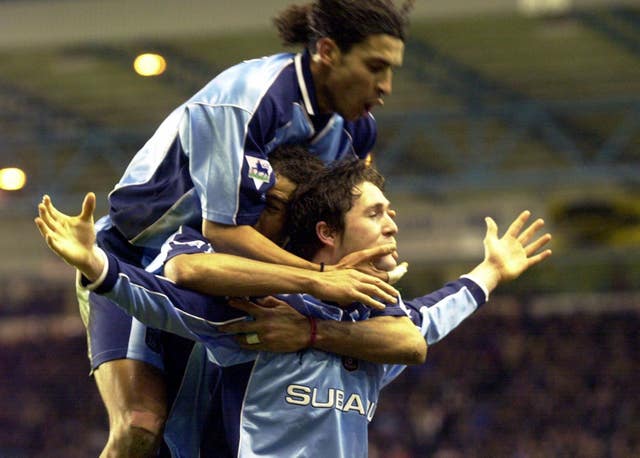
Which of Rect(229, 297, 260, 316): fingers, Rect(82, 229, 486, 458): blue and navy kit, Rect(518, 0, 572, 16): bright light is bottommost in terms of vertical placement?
Rect(82, 229, 486, 458): blue and navy kit

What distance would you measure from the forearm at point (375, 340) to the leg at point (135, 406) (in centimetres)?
75

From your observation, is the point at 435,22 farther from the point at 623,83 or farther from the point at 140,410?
the point at 140,410

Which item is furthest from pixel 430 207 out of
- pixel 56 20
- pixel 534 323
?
pixel 56 20

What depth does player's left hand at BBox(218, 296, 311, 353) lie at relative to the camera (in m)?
4.14

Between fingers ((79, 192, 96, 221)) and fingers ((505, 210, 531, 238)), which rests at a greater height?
fingers ((505, 210, 531, 238))

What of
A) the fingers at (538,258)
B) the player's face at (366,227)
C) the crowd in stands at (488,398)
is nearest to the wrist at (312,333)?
the player's face at (366,227)

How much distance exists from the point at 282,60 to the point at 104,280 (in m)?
1.10

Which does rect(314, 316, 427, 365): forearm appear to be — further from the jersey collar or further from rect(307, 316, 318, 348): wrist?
the jersey collar

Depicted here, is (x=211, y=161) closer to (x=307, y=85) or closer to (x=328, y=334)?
(x=307, y=85)

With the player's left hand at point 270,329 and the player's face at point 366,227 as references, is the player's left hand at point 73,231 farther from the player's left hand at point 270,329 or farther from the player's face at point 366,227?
the player's face at point 366,227

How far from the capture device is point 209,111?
4391 millimetres

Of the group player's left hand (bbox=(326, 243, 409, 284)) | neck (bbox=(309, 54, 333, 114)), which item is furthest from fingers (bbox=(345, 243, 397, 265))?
neck (bbox=(309, 54, 333, 114))

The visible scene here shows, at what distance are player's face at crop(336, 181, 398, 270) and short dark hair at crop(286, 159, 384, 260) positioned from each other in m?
0.02

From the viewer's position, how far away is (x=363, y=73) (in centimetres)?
452
